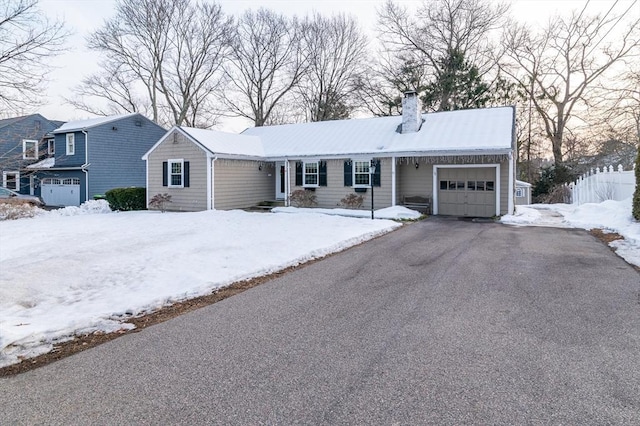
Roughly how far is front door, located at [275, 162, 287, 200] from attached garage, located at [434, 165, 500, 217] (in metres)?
7.54

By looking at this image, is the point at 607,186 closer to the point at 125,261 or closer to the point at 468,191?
the point at 468,191

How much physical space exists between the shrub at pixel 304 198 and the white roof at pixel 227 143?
2.71 m

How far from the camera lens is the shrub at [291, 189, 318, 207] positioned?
1839 cm

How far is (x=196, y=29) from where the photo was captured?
34.2 meters

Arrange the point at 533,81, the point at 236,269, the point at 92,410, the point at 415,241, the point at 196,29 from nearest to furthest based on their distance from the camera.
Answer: the point at 92,410 < the point at 236,269 < the point at 415,241 < the point at 533,81 < the point at 196,29

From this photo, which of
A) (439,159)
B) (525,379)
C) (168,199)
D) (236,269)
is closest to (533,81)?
(439,159)

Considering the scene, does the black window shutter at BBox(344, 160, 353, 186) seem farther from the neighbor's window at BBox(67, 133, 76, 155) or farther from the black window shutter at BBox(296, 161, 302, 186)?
the neighbor's window at BBox(67, 133, 76, 155)

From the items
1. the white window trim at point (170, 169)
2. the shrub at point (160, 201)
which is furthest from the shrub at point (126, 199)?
the white window trim at point (170, 169)

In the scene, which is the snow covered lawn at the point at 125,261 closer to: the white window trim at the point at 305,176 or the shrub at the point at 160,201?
the white window trim at the point at 305,176

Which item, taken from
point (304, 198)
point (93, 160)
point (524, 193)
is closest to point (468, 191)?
point (304, 198)

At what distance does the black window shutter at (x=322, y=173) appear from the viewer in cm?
1827

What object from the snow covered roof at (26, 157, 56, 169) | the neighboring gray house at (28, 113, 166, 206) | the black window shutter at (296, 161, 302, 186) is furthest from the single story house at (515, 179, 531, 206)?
the snow covered roof at (26, 157, 56, 169)

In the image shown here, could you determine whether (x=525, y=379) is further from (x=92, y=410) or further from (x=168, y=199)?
(x=168, y=199)

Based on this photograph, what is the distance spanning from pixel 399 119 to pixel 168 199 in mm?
10982
